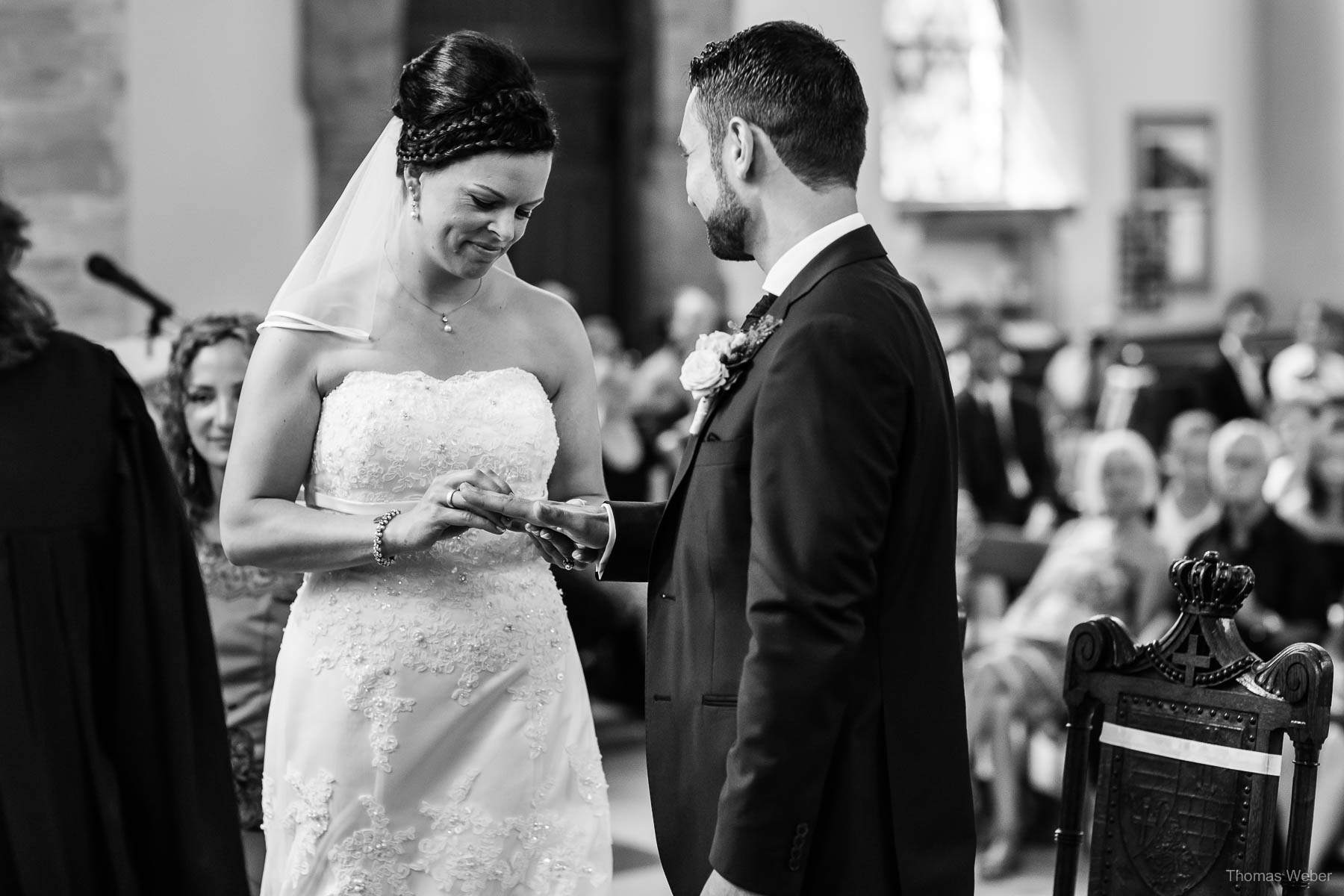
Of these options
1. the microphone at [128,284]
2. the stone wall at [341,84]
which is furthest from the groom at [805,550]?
the stone wall at [341,84]

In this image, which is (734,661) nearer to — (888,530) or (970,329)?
(888,530)

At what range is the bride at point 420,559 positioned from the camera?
8.46 feet

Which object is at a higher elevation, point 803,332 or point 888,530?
point 803,332

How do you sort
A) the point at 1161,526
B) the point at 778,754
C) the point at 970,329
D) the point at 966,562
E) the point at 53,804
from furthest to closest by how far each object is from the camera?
the point at 970,329 < the point at 1161,526 < the point at 966,562 < the point at 53,804 < the point at 778,754

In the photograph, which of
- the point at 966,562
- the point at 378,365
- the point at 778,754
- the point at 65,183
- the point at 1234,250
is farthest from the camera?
the point at 1234,250

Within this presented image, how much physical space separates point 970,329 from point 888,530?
8.02 m

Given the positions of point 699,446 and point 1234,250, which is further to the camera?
point 1234,250

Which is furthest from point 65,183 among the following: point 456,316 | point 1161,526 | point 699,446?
point 699,446

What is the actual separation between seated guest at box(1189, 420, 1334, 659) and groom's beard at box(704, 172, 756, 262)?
381 cm

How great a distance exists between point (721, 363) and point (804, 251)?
0.57ft

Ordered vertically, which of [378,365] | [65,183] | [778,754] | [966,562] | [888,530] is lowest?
[966,562]

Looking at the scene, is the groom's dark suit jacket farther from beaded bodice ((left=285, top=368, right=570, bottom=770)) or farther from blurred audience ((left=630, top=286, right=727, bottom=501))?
blurred audience ((left=630, top=286, right=727, bottom=501))

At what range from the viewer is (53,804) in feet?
7.72

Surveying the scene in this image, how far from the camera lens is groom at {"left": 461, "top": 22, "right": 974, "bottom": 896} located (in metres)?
1.88
